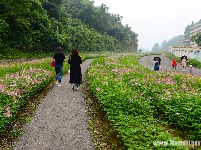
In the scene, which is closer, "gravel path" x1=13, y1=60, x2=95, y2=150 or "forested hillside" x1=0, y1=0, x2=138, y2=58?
"gravel path" x1=13, y1=60, x2=95, y2=150

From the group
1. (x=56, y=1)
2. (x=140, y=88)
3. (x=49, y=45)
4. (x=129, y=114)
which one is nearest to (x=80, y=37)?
(x=56, y=1)

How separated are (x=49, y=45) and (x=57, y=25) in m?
4.05

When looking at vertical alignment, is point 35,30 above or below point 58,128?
above

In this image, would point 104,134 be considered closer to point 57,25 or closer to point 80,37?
point 57,25

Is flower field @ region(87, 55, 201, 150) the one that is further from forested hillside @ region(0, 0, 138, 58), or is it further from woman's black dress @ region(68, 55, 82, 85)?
forested hillside @ region(0, 0, 138, 58)

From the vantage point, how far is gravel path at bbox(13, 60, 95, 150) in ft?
24.3

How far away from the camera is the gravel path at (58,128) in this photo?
740cm

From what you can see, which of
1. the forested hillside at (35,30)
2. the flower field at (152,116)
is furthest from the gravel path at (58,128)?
the forested hillside at (35,30)

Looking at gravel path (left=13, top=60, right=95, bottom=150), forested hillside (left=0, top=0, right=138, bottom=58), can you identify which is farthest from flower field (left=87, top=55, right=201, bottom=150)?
forested hillside (left=0, top=0, right=138, bottom=58)

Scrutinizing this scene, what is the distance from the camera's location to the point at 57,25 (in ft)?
153

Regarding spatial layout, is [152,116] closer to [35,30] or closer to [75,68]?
[75,68]

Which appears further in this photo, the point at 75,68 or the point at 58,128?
the point at 75,68

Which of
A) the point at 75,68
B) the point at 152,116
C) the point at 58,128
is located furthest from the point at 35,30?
the point at 152,116

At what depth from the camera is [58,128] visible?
28.2 ft
